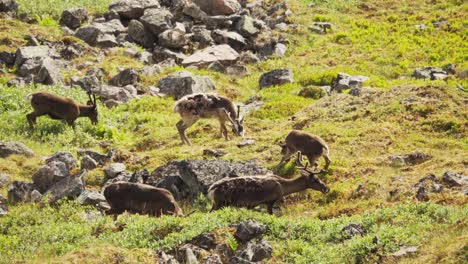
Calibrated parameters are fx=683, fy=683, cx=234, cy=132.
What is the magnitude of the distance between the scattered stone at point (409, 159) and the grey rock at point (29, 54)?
18.7 m

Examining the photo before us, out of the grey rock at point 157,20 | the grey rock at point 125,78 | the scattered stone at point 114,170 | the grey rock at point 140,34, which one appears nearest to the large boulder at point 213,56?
the grey rock at point 157,20

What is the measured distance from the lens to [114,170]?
20094mm

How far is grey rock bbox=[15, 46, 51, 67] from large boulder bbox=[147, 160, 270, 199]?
15178mm

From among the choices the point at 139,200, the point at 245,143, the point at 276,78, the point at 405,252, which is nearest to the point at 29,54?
the point at 276,78

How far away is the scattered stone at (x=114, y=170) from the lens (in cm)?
2000

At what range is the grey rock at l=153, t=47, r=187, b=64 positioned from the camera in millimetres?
36469

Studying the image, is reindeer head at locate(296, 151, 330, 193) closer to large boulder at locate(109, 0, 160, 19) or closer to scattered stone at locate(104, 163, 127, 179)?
scattered stone at locate(104, 163, 127, 179)

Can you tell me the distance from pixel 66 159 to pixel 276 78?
13.9 m

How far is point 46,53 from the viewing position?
108ft

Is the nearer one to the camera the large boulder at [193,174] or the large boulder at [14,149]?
the large boulder at [193,174]

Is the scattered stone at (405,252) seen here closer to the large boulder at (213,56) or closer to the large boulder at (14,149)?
the large boulder at (14,149)

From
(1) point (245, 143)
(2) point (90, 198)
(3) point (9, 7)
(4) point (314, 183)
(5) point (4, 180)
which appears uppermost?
(4) point (314, 183)

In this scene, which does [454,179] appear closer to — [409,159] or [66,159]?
[409,159]

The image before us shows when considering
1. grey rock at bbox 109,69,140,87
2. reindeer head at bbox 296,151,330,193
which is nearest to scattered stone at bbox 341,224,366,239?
reindeer head at bbox 296,151,330,193
